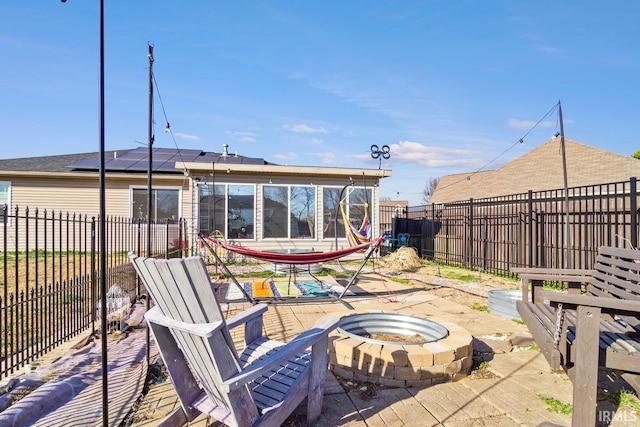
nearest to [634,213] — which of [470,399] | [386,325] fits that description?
[386,325]

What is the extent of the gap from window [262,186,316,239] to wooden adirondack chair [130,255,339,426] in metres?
8.91

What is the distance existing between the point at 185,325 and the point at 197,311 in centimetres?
10

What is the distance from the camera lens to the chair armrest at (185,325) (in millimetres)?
1517

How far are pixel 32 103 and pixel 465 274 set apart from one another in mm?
9723

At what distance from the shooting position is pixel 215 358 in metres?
1.54

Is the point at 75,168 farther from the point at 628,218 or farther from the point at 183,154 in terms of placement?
the point at 628,218

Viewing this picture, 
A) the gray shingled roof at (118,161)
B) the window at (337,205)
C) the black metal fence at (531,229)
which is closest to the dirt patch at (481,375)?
the black metal fence at (531,229)

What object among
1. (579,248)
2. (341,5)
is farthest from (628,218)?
(341,5)

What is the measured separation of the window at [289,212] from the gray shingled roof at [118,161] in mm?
2456

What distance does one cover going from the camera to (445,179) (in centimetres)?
2511

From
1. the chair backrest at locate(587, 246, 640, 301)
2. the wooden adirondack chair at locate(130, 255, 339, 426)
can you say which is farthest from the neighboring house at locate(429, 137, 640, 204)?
the wooden adirondack chair at locate(130, 255, 339, 426)

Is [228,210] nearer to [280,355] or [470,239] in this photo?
[470,239]

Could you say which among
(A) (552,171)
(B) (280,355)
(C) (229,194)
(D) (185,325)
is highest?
(A) (552,171)

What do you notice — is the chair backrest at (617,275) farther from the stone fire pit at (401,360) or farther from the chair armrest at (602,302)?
the stone fire pit at (401,360)
